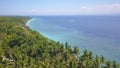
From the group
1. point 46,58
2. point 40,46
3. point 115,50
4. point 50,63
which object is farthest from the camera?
point 115,50

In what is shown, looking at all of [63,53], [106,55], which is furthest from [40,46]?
[106,55]

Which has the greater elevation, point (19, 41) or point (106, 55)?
point (19, 41)

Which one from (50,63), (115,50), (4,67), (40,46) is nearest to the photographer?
(4,67)

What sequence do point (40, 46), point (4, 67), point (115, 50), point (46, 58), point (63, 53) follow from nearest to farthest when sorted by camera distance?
point (4, 67) → point (46, 58) → point (63, 53) → point (40, 46) → point (115, 50)

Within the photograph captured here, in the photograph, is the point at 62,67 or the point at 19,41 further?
the point at 19,41

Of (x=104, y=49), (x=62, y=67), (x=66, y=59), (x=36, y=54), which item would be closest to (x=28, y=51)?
(x=36, y=54)

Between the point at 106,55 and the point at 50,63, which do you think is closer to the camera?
the point at 50,63

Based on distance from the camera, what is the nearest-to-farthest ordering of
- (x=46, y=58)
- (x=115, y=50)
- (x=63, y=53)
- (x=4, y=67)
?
(x=4, y=67) < (x=46, y=58) < (x=63, y=53) < (x=115, y=50)

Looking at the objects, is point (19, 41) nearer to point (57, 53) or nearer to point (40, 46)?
point (40, 46)

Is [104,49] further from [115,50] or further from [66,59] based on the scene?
Answer: [66,59]
